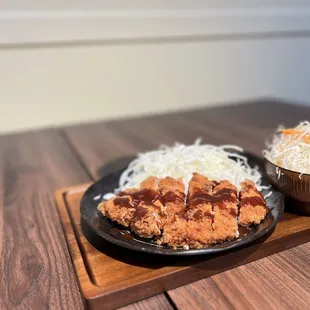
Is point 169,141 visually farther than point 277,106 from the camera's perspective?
No

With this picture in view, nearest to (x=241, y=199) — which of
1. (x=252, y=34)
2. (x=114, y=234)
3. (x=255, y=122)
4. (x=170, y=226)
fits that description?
(x=170, y=226)

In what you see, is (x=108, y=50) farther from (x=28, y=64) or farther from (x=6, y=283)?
(x=6, y=283)

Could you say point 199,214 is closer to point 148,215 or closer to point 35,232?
point 148,215

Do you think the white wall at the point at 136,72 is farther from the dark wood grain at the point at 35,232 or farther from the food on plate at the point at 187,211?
the food on plate at the point at 187,211

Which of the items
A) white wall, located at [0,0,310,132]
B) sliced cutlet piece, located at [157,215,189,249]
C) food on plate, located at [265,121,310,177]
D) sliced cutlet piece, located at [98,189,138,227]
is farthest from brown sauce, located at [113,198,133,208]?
white wall, located at [0,0,310,132]

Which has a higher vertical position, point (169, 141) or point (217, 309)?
point (217, 309)

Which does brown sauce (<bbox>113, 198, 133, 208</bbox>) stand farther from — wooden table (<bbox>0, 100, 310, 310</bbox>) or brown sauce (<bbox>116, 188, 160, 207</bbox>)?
wooden table (<bbox>0, 100, 310, 310</bbox>)

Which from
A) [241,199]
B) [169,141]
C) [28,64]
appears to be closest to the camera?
[241,199]
